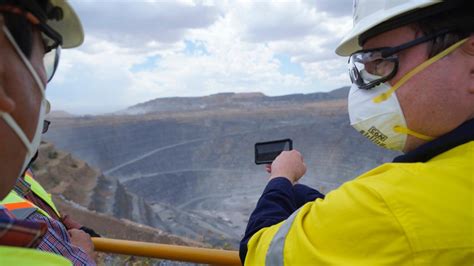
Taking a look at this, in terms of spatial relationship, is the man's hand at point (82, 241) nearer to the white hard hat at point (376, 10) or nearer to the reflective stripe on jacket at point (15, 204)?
the reflective stripe on jacket at point (15, 204)

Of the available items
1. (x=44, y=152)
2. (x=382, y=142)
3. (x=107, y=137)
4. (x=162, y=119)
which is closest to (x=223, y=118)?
(x=162, y=119)

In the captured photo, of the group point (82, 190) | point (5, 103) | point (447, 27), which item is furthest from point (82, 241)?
point (82, 190)

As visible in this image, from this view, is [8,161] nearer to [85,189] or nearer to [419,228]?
[419,228]

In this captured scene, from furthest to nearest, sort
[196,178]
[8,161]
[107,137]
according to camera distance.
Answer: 1. [107,137]
2. [196,178]
3. [8,161]

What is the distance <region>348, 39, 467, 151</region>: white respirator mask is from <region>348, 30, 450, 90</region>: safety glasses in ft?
0.04

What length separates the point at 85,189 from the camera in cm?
2700

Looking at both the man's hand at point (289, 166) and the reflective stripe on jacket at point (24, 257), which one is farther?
the man's hand at point (289, 166)

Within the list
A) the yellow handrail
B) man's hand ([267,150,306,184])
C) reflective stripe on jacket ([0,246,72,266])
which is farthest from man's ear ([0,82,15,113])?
the yellow handrail

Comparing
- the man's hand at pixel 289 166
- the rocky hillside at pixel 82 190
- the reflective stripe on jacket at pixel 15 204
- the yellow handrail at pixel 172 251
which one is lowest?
the rocky hillside at pixel 82 190

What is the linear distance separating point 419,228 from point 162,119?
7348 centimetres

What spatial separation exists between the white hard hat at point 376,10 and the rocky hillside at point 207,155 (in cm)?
2432

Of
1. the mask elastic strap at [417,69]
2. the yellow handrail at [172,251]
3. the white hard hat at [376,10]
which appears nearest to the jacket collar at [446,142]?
the mask elastic strap at [417,69]

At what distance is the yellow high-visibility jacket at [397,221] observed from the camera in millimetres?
1255

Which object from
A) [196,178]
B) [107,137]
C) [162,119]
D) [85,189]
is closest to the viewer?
[85,189]
